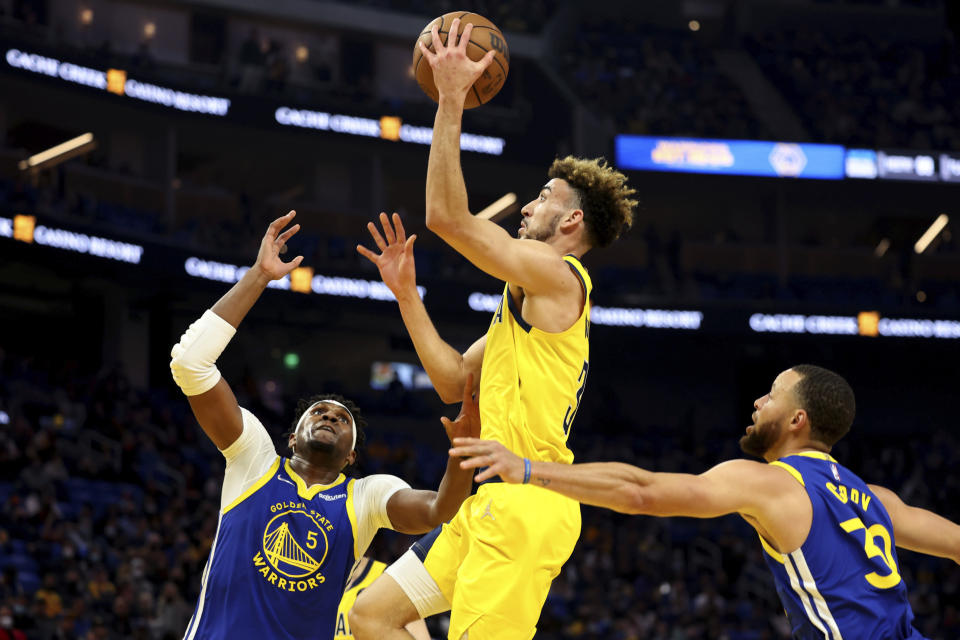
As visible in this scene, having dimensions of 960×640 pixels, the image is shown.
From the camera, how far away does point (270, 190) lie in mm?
25188

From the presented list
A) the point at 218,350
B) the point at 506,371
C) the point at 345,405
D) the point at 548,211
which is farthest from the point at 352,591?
the point at 548,211

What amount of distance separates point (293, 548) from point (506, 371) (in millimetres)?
1283

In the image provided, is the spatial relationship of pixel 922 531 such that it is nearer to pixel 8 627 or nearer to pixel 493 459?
pixel 493 459

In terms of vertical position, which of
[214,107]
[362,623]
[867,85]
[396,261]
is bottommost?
[362,623]

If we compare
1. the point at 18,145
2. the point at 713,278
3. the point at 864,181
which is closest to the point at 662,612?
the point at 713,278

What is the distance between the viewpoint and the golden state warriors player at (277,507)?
14.7ft

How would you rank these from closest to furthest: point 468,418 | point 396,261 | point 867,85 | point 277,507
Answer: point 468,418, point 396,261, point 277,507, point 867,85

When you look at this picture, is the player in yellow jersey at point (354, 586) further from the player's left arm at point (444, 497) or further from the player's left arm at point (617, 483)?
the player's left arm at point (617, 483)

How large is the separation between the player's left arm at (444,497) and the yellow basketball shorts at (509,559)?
11.8 inches

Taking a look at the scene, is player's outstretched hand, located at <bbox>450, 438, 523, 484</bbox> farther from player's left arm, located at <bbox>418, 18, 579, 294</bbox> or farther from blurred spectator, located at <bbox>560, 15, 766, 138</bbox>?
blurred spectator, located at <bbox>560, 15, 766, 138</bbox>

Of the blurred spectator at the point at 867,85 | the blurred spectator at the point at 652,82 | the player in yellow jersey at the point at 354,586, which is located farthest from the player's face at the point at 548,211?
the blurred spectator at the point at 867,85

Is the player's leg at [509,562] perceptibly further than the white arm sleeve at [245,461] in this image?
No

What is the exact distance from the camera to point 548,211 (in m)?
4.39

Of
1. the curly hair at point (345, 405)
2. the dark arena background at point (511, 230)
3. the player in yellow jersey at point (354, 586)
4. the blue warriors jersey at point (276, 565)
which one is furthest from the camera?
the dark arena background at point (511, 230)
